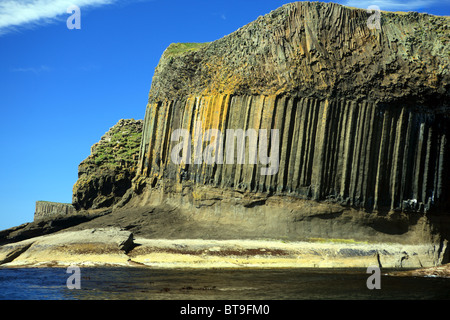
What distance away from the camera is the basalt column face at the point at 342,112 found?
2780cm

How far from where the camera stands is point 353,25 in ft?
94.1

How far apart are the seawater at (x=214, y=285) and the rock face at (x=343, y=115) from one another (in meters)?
6.01

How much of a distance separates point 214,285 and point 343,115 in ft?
43.5

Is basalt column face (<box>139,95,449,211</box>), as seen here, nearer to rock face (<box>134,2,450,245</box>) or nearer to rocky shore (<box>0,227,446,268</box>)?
rock face (<box>134,2,450,245</box>)

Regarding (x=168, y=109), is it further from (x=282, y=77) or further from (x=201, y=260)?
(x=201, y=260)

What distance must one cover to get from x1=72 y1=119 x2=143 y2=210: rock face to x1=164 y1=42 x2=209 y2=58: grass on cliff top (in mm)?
7464

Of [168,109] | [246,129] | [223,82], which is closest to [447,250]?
[246,129]

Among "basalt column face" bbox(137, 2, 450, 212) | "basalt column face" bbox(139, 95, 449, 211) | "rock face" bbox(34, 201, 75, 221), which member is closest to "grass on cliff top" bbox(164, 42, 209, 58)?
"basalt column face" bbox(137, 2, 450, 212)

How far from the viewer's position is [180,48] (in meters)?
35.8

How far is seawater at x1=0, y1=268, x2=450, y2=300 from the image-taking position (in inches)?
650

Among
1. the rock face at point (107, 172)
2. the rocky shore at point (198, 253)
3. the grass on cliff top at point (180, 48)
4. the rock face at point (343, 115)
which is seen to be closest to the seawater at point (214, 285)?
the rocky shore at point (198, 253)

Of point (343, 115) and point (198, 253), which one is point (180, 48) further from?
point (198, 253)

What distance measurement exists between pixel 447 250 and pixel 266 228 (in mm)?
8756

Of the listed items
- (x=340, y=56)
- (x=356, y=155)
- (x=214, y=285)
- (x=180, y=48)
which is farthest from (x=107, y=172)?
(x=214, y=285)
